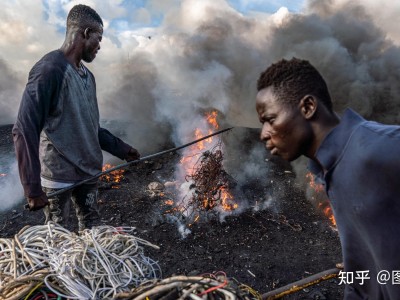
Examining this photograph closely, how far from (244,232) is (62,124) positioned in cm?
394

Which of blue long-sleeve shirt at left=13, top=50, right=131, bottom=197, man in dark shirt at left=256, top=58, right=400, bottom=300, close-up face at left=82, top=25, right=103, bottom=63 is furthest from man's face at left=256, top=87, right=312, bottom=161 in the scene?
close-up face at left=82, top=25, right=103, bottom=63

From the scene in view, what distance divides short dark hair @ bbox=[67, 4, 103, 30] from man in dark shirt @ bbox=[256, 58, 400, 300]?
8.19ft

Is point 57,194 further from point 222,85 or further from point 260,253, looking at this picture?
point 222,85

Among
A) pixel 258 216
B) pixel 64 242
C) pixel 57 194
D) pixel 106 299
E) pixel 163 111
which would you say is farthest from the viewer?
pixel 163 111

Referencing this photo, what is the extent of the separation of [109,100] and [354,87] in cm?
909

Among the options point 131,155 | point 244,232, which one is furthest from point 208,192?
point 131,155

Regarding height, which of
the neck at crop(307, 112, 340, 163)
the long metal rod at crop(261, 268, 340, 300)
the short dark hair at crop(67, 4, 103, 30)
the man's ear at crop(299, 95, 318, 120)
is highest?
the short dark hair at crop(67, 4, 103, 30)

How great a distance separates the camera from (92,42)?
3795 millimetres

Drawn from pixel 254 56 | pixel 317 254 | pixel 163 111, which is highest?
pixel 254 56

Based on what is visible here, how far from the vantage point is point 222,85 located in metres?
11.8

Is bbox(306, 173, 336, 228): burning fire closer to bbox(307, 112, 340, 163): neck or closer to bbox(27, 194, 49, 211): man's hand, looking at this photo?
bbox(307, 112, 340, 163): neck

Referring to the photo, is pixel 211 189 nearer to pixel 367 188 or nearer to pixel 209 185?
pixel 209 185

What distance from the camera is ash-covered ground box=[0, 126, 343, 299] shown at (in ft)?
16.7

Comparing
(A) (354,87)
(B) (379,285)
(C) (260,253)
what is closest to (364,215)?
(B) (379,285)
